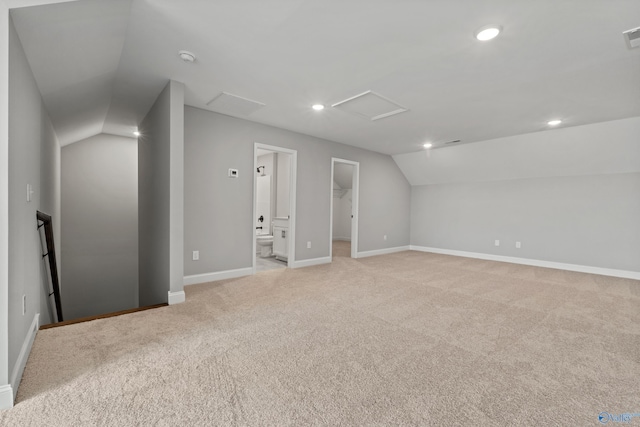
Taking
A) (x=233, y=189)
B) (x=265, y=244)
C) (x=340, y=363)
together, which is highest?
(x=233, y=189)

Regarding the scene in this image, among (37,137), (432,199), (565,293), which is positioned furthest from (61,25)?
(432,199)

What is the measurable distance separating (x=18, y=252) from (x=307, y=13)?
2.46 m

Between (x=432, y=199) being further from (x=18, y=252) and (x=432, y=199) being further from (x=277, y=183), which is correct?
(x=18, y=252)

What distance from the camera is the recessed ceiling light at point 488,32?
203cm

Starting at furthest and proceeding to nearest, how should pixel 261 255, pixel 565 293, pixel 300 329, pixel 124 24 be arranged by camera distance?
pixel 261 255
pixel 565 293
pixel 300 329
pixel 124 24

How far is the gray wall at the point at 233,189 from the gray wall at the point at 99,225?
2.91 m

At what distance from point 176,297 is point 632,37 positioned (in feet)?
15.1

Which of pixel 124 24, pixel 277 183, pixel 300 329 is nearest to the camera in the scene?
pixel 124 24

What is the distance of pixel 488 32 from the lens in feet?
6.81

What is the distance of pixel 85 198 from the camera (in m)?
5.25

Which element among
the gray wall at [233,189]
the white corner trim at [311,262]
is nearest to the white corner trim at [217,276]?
Result: the gray wall at [233,189]
